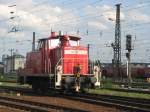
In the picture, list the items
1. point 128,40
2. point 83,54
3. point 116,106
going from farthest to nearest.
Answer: point 128,40
point 83,54
point 116,106

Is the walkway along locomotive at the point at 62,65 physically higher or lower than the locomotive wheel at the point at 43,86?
higher

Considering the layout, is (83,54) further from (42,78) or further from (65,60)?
(42,78)

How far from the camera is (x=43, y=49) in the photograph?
73.6 feet

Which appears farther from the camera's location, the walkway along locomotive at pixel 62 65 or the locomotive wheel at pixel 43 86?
the locomotive wheel at pixel 43 86

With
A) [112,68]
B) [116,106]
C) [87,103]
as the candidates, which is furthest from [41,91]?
[112,68]

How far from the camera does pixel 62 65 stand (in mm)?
21234

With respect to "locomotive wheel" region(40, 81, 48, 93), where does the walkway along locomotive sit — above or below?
above

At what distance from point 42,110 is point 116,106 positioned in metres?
3.21

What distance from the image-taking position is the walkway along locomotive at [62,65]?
68.2ft

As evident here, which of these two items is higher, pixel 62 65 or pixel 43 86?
pixel 62 65

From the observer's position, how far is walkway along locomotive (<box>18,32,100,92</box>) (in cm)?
2078

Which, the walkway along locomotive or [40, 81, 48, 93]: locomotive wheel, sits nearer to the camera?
the walkway along locomotive

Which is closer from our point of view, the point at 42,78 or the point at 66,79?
the point at 66,79

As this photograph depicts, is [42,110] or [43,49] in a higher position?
[43,49]
